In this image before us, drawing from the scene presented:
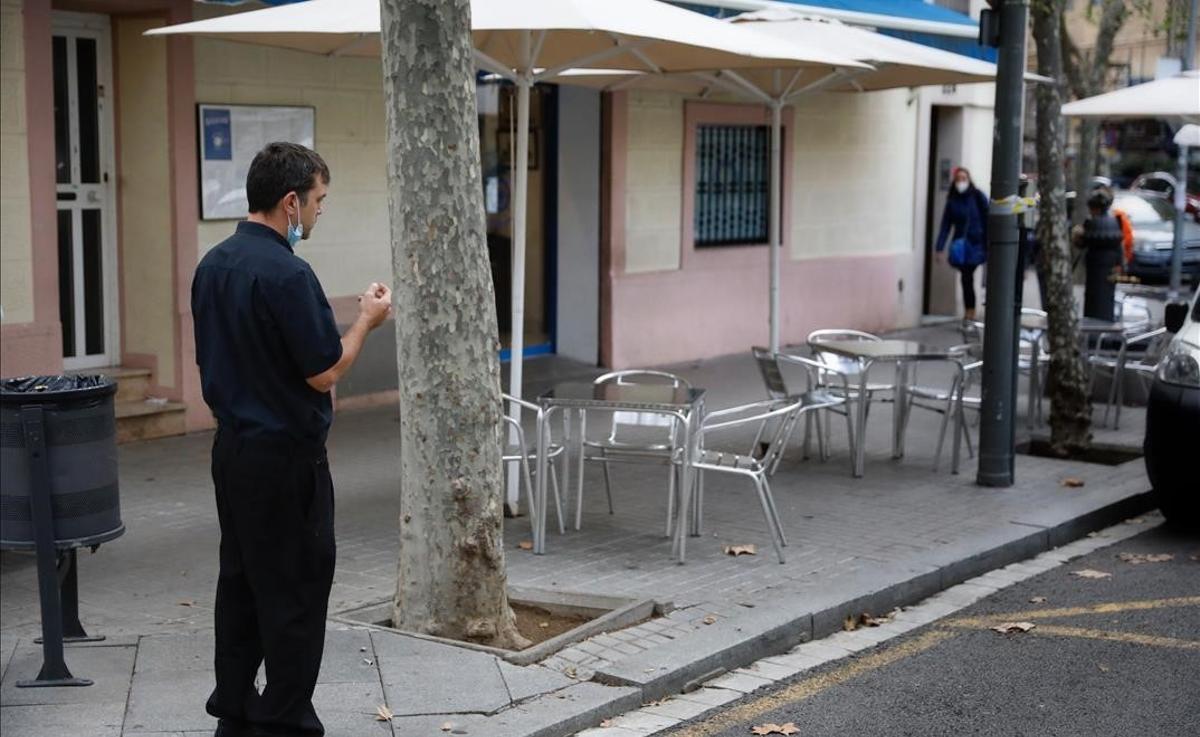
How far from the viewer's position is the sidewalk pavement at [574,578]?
5.54 m

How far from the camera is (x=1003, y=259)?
373 inches

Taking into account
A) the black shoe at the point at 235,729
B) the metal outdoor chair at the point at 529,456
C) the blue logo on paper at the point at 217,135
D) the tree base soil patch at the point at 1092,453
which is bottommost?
the tree base soil patch at the point at 1092,453

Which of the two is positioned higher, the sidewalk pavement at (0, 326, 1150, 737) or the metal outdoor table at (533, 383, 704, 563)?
the metal outdoor table at (533, 383, 704, 563)

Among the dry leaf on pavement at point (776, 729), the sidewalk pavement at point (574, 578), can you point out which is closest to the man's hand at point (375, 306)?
the sidewalk pavement at point (574, 578)

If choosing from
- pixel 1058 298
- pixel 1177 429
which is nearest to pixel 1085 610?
pixel 1177 429

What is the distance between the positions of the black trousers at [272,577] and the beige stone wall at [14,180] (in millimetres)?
5432

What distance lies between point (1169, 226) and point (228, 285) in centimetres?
2580

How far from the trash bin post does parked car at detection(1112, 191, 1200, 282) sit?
22.9m

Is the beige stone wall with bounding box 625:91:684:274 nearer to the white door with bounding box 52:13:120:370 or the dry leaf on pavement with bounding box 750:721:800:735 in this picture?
the white door with bounding box 52:13:120:370

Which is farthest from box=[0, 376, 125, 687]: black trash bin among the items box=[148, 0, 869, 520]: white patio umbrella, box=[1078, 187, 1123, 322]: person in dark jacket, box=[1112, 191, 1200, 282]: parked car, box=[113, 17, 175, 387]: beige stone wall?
box=[1112, 191, 1200, 282]: parked car

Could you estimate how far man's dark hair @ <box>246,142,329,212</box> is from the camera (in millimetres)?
4746

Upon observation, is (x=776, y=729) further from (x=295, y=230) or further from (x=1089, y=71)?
(x=1089, y=71)

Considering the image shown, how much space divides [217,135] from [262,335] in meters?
6.49

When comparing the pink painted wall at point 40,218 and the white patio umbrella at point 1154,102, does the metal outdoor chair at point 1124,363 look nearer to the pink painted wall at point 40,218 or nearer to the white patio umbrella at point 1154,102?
the white patio umbrella at point 1154,102
